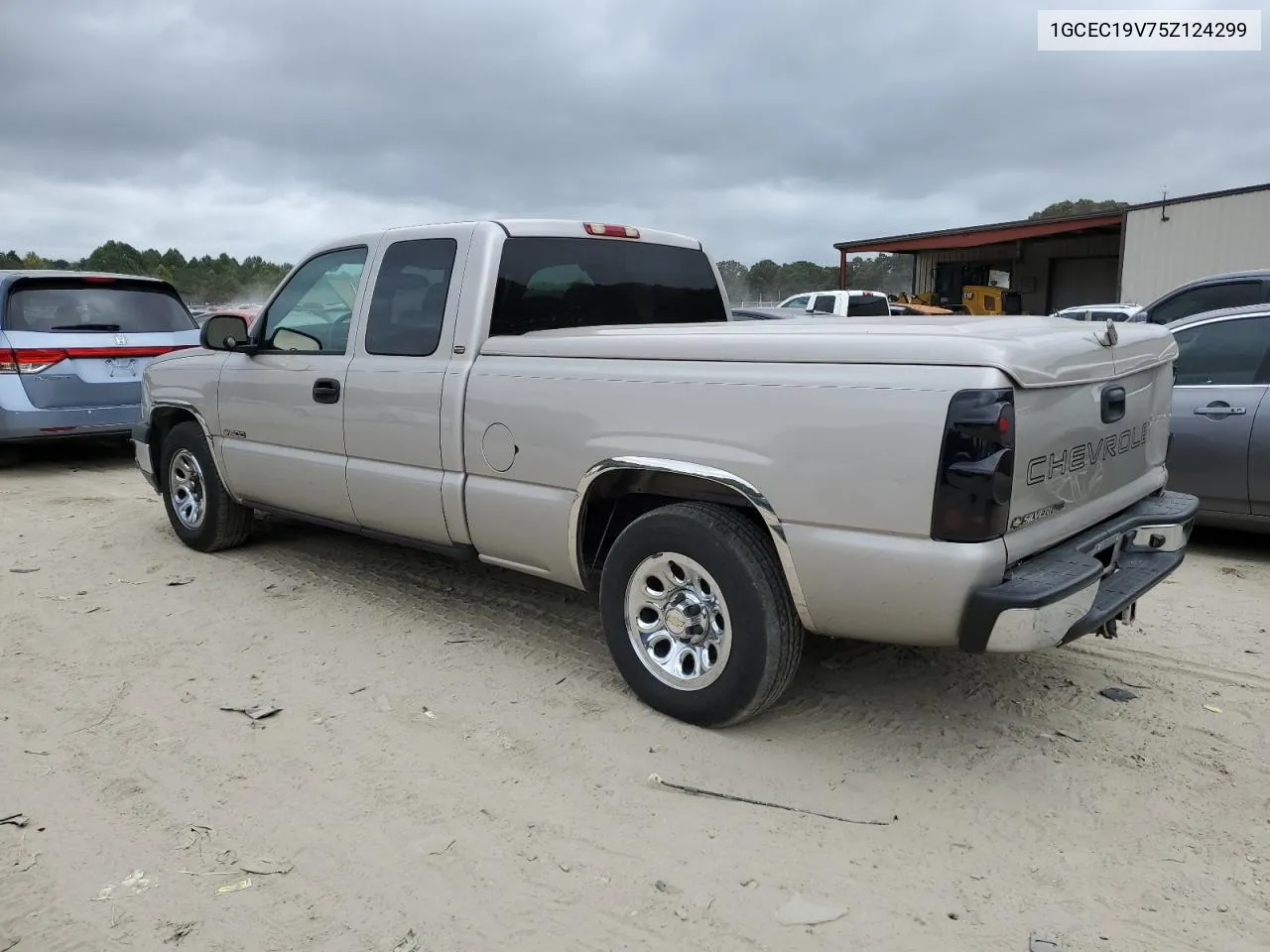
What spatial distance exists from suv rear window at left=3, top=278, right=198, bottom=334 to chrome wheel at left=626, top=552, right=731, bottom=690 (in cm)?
714

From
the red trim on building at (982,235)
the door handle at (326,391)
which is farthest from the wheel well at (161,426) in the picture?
the red trim on building at (982,235)

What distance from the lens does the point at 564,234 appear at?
442 centimetres

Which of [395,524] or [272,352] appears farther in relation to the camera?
[272,352]

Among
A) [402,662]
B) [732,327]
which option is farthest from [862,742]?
[402,662]

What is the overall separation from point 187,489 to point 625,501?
3.51 m

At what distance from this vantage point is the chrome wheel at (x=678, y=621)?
3.37m

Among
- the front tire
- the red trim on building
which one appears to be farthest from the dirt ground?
the red trim on building

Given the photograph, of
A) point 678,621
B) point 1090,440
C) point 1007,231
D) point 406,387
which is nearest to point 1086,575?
point 1090,440

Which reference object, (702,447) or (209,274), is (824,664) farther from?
(209,274)

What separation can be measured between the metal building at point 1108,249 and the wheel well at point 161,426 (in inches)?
896

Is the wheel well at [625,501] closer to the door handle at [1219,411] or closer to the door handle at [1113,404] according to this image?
the door handle at [1113,404]

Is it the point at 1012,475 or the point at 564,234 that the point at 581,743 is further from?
the point at 564,234

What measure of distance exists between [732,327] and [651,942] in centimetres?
219

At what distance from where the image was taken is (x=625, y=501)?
3.85 metres
